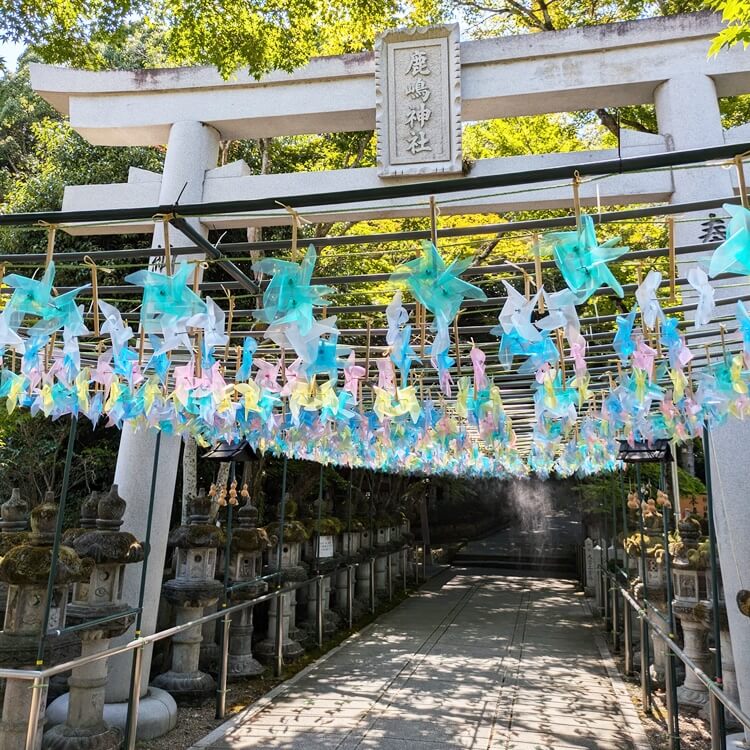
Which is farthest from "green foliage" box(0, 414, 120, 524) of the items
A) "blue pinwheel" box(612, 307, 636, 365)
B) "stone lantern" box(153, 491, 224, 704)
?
"blue pinwheel" box(612, 307, 636, 365)

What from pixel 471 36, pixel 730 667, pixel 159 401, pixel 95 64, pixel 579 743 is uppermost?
pixel 471 36

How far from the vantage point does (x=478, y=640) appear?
956 cm

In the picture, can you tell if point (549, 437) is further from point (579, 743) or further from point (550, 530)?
point (550, 530)

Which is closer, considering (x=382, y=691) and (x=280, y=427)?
(x=280, y=427)

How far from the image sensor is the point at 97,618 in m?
4.79

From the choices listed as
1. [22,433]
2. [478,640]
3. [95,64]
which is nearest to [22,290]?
[95,64]

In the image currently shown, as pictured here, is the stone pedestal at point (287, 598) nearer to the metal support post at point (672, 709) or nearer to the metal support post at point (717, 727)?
the metal support post at point (672, 709)

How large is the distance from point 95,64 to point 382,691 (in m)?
6.70

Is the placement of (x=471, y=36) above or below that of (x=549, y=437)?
above

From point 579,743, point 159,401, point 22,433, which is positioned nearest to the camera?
point 159,401

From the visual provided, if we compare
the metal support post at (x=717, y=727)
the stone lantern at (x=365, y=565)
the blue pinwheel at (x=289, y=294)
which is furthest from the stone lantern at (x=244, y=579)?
the blue pinwheel at (x=289, y=294)

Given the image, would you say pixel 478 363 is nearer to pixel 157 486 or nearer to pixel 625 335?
pixel 625 335

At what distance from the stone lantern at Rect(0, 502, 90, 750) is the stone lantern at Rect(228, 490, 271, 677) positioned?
10.1ft

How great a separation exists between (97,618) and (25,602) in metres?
0.87
